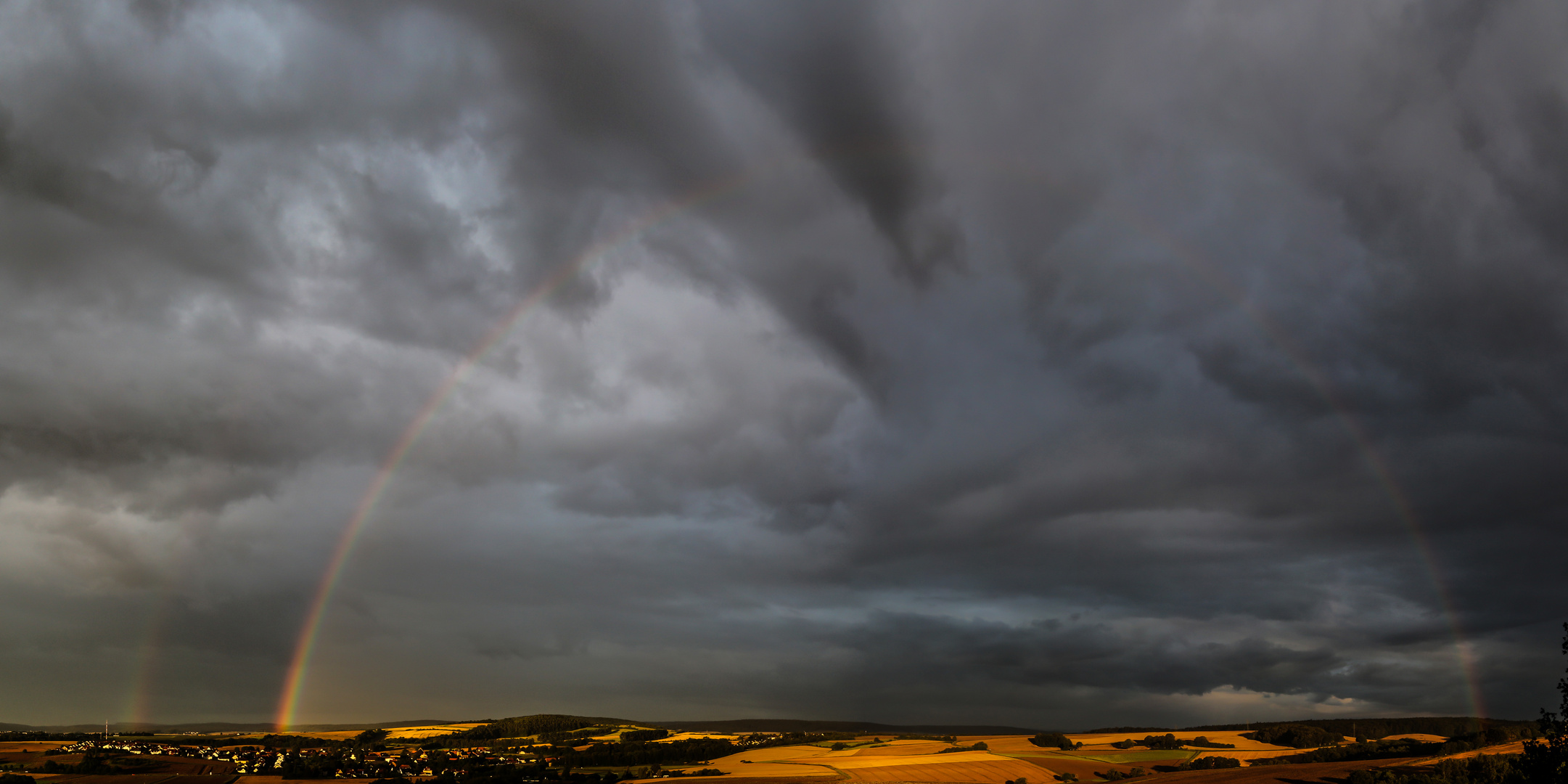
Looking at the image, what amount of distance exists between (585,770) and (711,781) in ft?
163

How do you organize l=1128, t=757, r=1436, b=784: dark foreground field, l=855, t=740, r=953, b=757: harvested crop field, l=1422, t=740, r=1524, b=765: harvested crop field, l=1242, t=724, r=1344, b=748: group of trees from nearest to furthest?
l=1128, t=757, r=1436, b=784: dark foreground field < l=1422, t=740, r=1524, b=765: harvested crop field < l=1242, t=724, r=1344, b=748: group of trees < l=855, t=740, r=953, b=757: harvested crop field

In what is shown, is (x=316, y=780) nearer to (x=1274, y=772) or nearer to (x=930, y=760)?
(x=930, y=760)

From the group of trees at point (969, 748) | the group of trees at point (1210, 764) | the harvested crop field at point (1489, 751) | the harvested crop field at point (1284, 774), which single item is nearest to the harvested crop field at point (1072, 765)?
the group of trees at point (1210, 764)

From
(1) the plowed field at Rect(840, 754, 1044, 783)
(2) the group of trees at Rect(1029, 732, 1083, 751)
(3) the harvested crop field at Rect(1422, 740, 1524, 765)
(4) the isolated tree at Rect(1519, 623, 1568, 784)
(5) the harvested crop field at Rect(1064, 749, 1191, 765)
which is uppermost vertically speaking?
(4) the isolated tree at Rect(1519, 623, 1568, 784)

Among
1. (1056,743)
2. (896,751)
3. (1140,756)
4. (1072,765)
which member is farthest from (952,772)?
(1056,743)

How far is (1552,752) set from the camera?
50312 millimetres

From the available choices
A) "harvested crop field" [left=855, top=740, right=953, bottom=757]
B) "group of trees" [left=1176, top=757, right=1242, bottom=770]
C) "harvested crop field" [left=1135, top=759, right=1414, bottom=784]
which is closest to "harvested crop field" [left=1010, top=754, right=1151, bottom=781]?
"group of trees" [left=1176, top=757, right=1242, bottom=770]

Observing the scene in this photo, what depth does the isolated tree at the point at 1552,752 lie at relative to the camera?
4881 cm

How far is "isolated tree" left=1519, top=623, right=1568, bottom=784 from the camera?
4881cm

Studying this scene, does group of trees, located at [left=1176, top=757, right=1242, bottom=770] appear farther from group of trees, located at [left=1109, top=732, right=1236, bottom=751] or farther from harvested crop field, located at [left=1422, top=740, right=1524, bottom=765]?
harvested crop field, located at [left=1422, top=740, right=1524, bottom=765]

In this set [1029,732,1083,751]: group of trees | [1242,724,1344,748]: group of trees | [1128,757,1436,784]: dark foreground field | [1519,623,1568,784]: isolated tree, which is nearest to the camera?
[1519,623,1568,784]: isolated tree

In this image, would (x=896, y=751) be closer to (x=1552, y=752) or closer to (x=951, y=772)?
(x=951, y=772)

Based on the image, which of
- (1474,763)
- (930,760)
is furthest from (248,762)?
(1474,763)

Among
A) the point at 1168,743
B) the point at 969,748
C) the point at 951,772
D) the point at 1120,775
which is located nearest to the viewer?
the point at 1120,775
